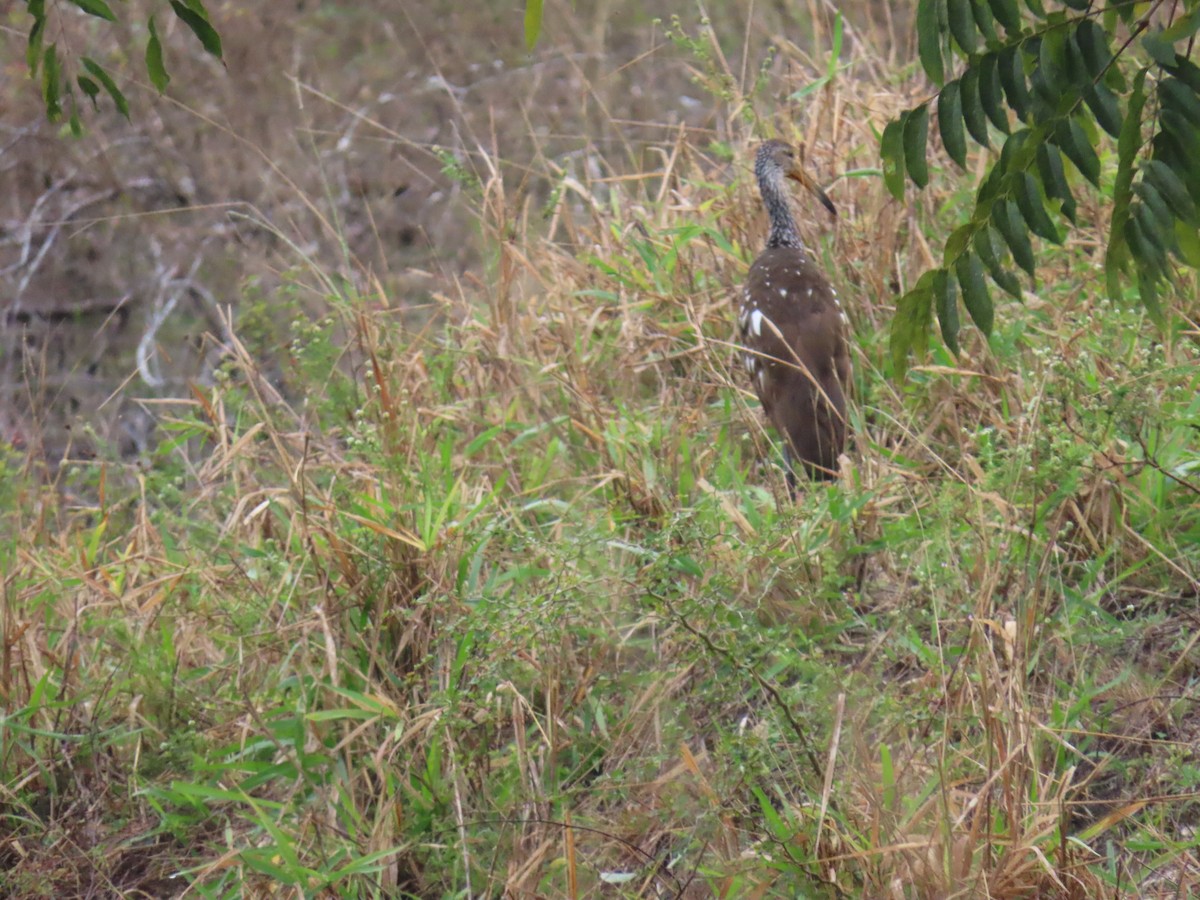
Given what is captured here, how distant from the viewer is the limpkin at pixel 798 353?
13.9ft

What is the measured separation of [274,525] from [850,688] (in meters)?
2.09

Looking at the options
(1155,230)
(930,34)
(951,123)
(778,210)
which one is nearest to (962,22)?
(930,34)

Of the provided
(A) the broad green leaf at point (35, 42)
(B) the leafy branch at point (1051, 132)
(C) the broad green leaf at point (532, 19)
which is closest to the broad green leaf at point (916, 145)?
(B) the leafy branch at point (1051, 132)

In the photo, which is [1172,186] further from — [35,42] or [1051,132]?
[35,42]

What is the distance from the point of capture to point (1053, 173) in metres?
2.07

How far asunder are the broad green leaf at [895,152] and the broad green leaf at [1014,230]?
0.49ft

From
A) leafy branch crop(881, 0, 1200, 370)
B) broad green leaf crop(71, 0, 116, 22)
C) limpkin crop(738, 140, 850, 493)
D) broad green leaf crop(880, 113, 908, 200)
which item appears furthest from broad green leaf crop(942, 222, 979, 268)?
limpkin crop(738, 140, 850, 493)

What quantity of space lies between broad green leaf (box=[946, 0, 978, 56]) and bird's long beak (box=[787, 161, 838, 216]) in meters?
3.10

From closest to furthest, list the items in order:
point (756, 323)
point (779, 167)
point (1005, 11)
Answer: point (1005, 11), point (756, 323), point (779, 167)

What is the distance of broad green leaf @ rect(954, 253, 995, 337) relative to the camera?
7.16ft

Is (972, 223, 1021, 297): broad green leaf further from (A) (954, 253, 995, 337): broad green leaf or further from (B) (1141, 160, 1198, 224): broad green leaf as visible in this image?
(B) (1141, 160, 1198, 224): broad green leaf

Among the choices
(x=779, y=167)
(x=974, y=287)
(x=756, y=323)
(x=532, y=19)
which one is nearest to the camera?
(x=532, y=19)

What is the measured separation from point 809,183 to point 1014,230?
3130 mm

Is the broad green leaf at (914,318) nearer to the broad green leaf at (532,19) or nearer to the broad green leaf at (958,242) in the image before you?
the broad green leaf at (958,242)
